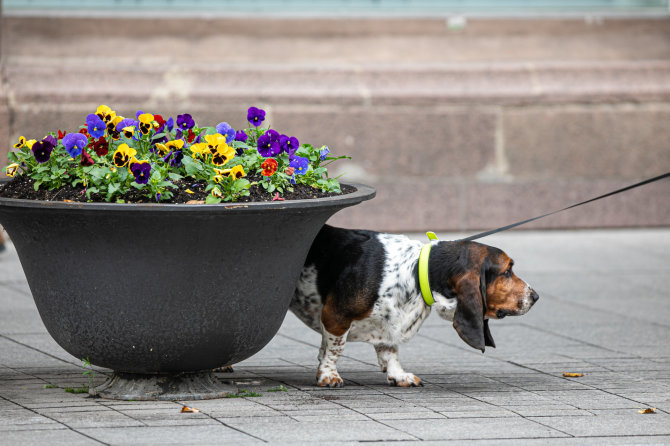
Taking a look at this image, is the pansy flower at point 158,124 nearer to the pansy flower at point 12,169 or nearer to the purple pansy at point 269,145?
the purple pansy at point 269,145

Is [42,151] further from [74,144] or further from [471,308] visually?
[471,308]

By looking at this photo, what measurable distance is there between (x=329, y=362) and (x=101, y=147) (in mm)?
1433

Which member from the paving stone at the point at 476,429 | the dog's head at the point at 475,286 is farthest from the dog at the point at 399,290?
the paving stone at the point at 476,429

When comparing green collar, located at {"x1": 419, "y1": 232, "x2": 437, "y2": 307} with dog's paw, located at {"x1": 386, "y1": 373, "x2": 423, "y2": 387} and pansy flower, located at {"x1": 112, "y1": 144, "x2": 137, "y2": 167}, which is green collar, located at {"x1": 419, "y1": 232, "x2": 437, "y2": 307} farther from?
pansy flower, located at {"x1": 112, "y1": 144, "x2": 137, "y2": 167}

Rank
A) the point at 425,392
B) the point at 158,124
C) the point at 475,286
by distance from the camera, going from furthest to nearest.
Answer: the point at 425,392 < the point at 475,286 < the point at 158,124

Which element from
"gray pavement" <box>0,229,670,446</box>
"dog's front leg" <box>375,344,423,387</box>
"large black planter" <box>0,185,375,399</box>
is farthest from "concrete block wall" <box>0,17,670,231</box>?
"large black planter" <box>0,185,375,399</box>

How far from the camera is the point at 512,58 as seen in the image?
1044cm

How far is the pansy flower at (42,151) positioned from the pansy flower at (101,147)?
0.62 feet

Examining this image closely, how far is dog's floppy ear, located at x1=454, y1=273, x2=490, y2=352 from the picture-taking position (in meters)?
4.98

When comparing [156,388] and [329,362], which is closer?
[156,388]

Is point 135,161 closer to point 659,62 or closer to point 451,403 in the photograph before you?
point 451,403

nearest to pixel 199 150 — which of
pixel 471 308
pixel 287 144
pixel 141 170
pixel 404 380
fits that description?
pixel 141 170

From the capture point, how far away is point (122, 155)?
4477 millimetres

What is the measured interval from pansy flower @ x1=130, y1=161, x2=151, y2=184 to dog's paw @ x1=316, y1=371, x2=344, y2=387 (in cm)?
133
